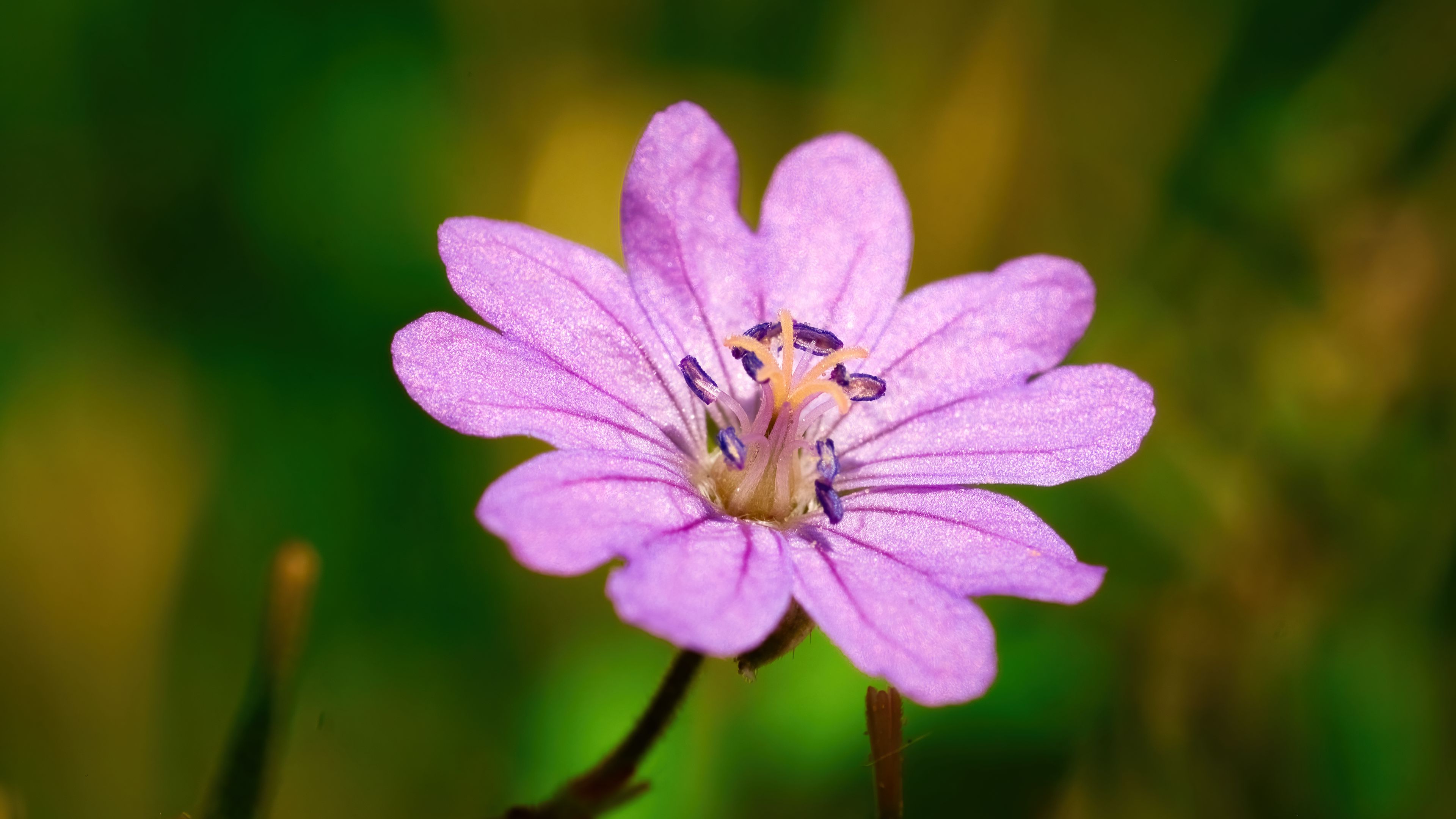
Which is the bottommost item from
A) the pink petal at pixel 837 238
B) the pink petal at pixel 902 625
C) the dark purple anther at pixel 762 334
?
the pink petal at pixel 902 625

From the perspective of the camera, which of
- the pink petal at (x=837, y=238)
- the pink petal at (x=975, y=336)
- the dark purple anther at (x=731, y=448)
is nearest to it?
the dark purple anther at (x=731, y=448)

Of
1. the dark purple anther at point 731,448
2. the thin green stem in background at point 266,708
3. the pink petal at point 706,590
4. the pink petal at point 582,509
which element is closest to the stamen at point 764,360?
the dark purple anther at point 731,448

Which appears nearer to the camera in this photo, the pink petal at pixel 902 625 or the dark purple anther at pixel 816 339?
the pink petal at pixel 902 625

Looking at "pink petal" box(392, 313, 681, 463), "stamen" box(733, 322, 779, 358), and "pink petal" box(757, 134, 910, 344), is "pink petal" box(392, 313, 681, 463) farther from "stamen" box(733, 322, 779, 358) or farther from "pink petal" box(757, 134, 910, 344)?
"pink petal" box(757, 134, 910, 344)

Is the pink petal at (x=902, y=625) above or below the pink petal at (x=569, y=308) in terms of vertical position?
below

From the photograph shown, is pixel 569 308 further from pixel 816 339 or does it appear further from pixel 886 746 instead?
pixel 886 746

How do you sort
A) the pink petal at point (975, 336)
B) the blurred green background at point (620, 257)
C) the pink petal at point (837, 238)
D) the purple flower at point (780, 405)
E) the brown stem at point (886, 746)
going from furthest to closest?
the blurred green background at point (620, 257)
the pink petal at point (837, 238)
the pink petal at point (975, 336)
the brown stem at point (886, 746)
the purple flower at point (780, 405)

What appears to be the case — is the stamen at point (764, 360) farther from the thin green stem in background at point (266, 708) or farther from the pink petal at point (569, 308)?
the thin green stem in background at point (266, 708)
